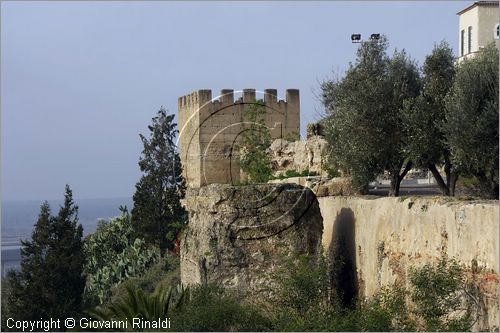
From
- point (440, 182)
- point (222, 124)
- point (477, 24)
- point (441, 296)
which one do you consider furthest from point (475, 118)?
point (477, 24)

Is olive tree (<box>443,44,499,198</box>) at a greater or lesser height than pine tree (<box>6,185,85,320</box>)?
greater

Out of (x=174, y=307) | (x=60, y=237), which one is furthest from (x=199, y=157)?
(x=174, y=307)

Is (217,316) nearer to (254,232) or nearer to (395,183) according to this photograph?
(254,232)

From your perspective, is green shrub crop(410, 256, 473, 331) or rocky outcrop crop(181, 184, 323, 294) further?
rocky outcrop crop(181, 184, 323, 294)

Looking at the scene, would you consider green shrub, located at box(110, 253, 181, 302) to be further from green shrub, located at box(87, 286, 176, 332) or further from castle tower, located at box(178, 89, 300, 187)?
castle tower, located at box(178, 89, 300, 187)

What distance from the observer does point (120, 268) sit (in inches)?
1174

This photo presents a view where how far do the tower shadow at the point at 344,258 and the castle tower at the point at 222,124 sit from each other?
17124 millimetres

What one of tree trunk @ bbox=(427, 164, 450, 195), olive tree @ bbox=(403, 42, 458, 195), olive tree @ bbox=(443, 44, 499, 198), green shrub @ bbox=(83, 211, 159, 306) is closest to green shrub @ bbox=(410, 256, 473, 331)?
olive tree @ bbox=(443, 44, 499, 198)

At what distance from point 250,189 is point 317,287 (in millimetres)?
1787

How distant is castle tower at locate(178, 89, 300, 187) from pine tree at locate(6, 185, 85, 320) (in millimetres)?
10996

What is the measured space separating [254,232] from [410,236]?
251 centimetres

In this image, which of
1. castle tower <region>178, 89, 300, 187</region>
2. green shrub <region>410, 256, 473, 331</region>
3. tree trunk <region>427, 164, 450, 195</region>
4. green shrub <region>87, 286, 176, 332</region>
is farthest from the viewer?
castle tower <region>178, 89, 300, 187</region>

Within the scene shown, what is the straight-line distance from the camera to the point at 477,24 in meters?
39.5

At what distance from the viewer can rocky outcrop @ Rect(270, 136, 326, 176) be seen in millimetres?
23766
